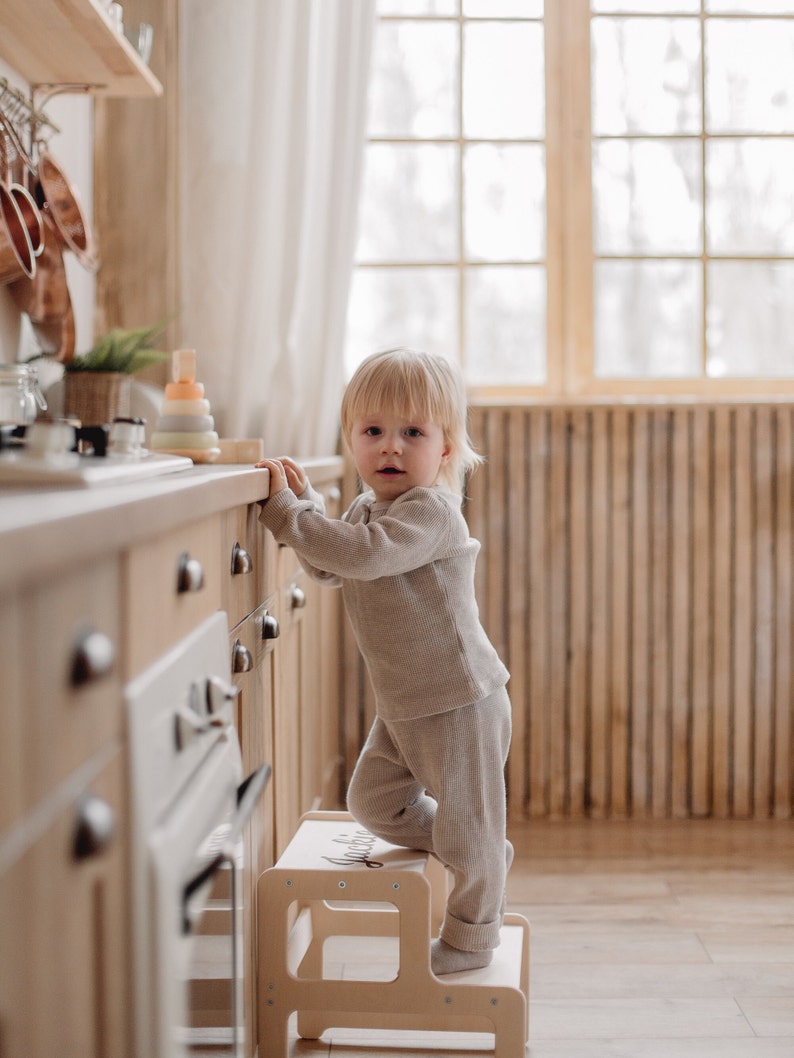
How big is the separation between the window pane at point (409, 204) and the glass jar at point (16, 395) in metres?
1.54

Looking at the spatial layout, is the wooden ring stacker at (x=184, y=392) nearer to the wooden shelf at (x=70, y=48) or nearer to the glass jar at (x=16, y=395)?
the glass jar at (x=16, y=395)

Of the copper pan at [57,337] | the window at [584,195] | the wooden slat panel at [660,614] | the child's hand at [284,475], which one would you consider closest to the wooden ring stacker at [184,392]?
the child's hand at [284,475]

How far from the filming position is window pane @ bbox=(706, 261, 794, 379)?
2.93m

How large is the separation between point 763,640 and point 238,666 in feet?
5.95

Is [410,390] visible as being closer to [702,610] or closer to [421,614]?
[421,614]

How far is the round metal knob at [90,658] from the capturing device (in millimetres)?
708

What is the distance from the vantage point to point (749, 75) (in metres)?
2.92

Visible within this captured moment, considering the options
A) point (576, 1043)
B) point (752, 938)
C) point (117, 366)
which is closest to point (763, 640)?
point (752, 938)

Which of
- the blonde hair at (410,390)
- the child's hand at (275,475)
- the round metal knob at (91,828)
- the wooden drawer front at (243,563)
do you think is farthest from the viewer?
the blonde hair at (410,390)

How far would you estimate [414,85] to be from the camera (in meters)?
2.91

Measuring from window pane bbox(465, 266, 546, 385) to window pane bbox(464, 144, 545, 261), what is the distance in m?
0.10

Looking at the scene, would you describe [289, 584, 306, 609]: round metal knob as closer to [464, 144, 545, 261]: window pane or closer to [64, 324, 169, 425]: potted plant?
[64, 324, 169, 425]: potted plant

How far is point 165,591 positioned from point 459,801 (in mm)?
779

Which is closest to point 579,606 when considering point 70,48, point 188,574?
point 70,48
